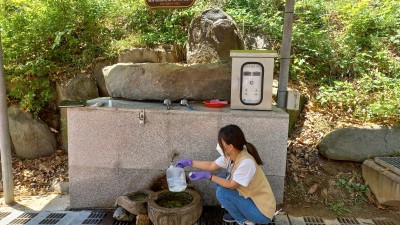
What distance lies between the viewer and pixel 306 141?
17.0 ft

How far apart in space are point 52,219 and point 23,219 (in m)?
0.38

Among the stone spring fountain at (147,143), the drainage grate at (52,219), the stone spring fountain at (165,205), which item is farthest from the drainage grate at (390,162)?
the drainage grate at (52,219)

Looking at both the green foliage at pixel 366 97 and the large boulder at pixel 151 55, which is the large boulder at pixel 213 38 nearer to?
the large boulder at pixel 151 55

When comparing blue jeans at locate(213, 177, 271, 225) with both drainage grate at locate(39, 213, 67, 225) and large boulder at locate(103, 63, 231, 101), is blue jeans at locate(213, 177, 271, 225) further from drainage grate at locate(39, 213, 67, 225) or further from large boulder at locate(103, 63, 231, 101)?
drainage grate at locate(39, 213, 67, 225)

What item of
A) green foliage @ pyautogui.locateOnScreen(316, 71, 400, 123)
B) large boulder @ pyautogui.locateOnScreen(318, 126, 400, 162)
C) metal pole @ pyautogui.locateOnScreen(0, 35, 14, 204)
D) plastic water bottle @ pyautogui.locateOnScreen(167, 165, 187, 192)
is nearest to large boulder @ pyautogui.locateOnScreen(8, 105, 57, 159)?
metal pole @ pyautogui.locateOnScreen(0, 35, 14, 204)

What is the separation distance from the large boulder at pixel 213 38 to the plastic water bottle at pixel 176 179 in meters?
2.68

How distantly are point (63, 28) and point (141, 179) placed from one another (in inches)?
169

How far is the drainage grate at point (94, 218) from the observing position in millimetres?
3871

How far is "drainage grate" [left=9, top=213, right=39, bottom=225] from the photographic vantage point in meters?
3.89

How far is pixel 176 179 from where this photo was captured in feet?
12.4

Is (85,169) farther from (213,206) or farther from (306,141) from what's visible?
(306,141)

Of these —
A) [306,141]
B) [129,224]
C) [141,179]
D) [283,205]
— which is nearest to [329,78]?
[306,141]

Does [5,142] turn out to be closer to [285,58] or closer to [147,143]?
[147,143]

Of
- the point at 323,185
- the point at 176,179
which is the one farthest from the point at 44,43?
the point at 323,185
